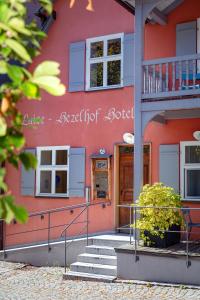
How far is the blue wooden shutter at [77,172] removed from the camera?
1120 cm

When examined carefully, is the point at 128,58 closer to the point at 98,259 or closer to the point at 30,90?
the point at 98,259

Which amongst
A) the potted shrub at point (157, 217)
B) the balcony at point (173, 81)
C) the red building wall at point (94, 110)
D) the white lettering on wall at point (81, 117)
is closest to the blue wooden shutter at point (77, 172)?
the red building wall at point (94, 110)

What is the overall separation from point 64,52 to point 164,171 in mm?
4114

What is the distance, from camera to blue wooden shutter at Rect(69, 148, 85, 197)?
11203mm

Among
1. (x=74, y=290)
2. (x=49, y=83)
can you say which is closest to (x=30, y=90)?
(x=49, y=83)

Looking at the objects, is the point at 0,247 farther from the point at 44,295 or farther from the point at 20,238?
the point at 44,295

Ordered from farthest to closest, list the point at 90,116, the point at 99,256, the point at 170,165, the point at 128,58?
1. the point at 90,116
2. the point at 128,58
3. the point at 170,165
4. the point at 99,256

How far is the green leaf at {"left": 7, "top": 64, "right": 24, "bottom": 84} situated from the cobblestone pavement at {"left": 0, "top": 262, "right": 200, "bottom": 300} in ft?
20.9

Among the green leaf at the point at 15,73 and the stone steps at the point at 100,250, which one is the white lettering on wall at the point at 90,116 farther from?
the green leaf at the point at 15,73

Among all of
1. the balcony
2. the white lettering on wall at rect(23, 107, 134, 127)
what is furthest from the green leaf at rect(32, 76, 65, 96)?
the white lettering on wall at rect(23, 107, 134, 127)

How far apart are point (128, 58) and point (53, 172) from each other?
3304mm

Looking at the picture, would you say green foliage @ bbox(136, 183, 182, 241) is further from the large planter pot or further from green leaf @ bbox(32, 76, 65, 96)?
green leaf @ bbox(32, 76, 65, 96)

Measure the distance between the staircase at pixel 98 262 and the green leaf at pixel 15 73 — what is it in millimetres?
7454

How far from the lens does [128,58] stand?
10867mm
